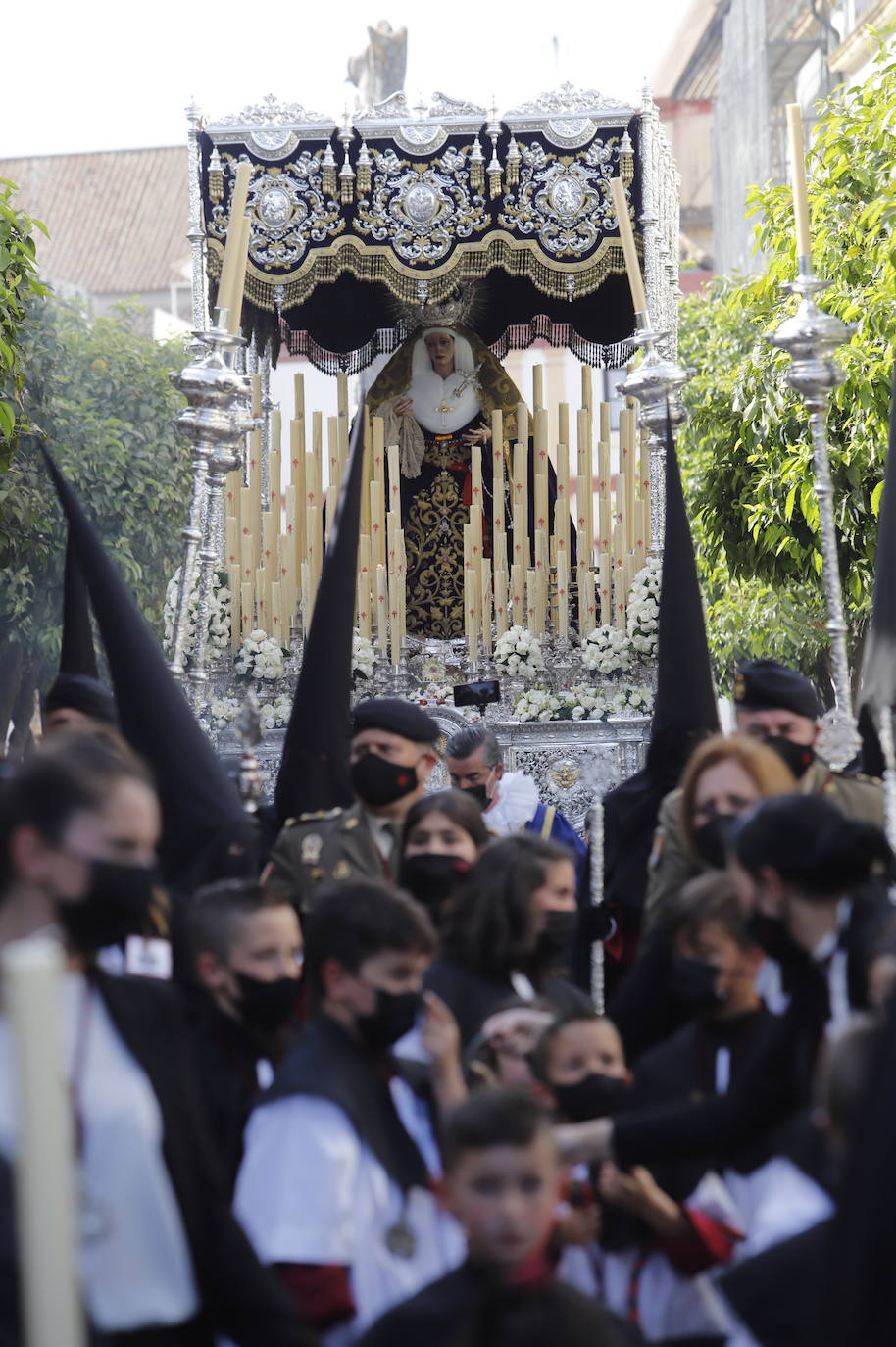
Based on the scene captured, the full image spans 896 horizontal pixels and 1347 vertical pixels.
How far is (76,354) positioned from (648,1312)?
20593 millimetres

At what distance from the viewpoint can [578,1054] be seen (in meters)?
3.09

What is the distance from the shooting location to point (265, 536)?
9.66 meters

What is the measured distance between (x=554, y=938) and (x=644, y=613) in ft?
18.4

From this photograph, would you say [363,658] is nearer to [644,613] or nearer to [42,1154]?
[644,613]

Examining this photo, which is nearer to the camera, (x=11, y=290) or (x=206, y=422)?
(x=206, y=422)

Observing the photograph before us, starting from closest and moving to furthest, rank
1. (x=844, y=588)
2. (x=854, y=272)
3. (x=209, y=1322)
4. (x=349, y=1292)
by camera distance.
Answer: (x=209, y=1322) < (x=349, y=1292) < (x=854, y=272) < (x=844, y=588)

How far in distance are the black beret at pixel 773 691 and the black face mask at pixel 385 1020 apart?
1.91m

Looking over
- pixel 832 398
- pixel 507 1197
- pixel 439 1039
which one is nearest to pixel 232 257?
pixel 439 1039

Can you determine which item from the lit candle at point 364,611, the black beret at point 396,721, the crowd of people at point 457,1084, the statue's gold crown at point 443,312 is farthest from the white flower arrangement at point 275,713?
the crowd of people at point 457,1084

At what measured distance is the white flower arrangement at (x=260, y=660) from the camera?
30.5ft

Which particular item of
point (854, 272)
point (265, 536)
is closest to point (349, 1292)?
point (265, 536)

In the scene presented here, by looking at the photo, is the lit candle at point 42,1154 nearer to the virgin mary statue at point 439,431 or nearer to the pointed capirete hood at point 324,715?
the pointed capirete hood at point 324,715

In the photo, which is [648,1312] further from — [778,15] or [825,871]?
[778,15]

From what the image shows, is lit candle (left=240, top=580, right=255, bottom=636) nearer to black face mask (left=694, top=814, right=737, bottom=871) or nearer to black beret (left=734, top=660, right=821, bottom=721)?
black beret (left=734, top=660, right=821, bottom=721)
